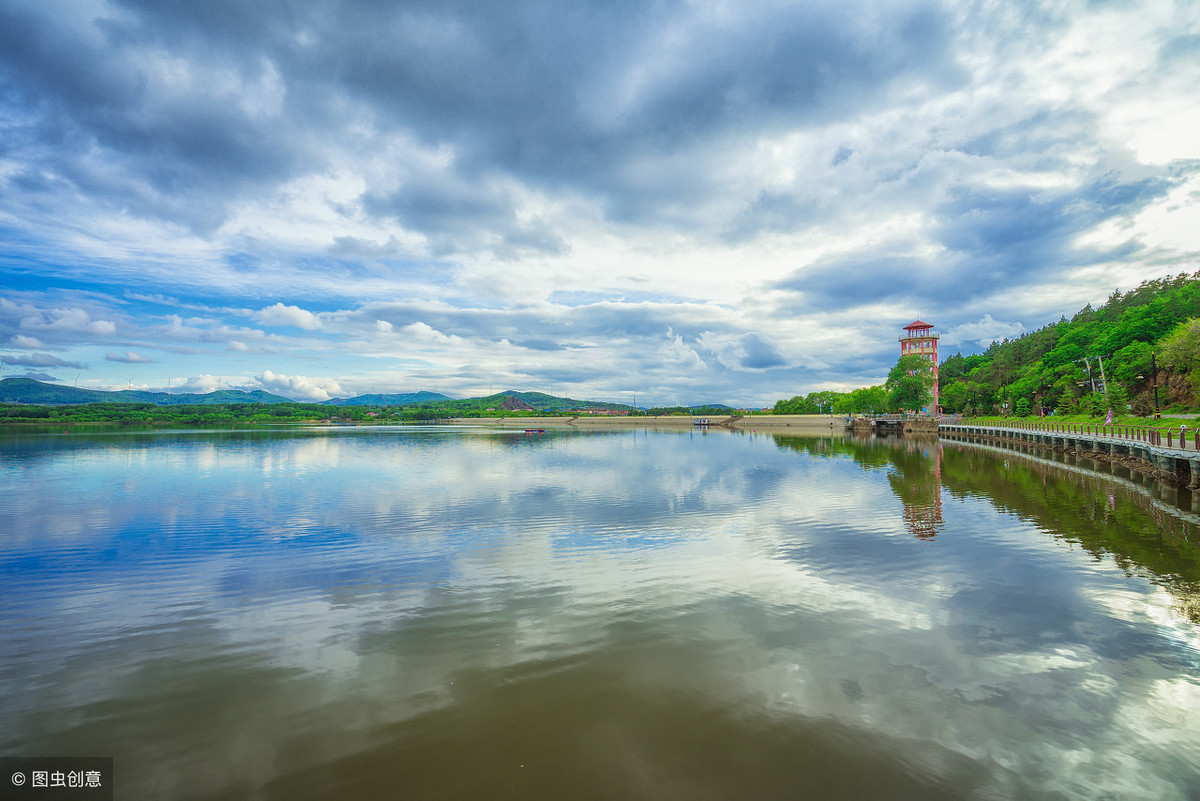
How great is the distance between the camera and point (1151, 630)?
9.94 metres

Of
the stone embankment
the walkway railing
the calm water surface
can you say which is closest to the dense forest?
the stone embankment

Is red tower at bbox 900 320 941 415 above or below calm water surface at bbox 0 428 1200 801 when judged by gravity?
above

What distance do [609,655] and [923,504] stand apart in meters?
20.8

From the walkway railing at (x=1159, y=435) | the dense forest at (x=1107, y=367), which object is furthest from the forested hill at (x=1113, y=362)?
the walkway railing at (x=1159, y=435)

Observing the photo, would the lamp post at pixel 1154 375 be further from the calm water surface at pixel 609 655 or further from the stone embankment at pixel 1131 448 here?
the calm water surface at pixel 609 655

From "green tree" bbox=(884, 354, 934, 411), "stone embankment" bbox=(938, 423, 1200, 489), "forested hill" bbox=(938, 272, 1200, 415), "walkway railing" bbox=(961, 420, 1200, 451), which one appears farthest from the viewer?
"green tree" bbox=(884, 354, 934, 411)

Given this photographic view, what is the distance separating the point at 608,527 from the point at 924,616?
1021 centimetres

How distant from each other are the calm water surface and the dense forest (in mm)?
58498

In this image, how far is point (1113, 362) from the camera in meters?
77.9

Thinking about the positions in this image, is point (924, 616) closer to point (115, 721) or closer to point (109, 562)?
point (115, 721)

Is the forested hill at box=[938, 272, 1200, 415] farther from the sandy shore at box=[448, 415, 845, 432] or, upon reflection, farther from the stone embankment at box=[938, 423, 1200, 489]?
the sandy shore at box=[448, 415, 845, 432]

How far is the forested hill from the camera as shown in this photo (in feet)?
212

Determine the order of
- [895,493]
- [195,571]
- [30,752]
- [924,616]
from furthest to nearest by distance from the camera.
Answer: [895,493]
[195,571]
[924,616]
[30,752]

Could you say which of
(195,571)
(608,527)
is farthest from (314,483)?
(608,527)
